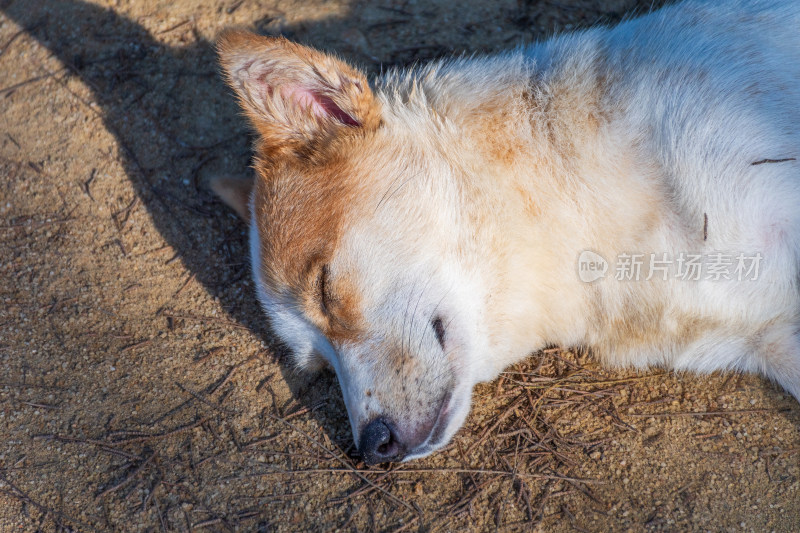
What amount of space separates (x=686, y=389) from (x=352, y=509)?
1.57 m

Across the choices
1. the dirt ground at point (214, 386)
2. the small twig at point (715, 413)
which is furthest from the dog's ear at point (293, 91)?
the small twig at point (715, 413)

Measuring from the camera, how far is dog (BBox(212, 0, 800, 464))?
254 cm

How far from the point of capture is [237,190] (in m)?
3.39

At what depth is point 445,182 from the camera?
2.70 m

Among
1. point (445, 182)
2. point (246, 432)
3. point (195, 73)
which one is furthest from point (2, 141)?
point (445, 182)

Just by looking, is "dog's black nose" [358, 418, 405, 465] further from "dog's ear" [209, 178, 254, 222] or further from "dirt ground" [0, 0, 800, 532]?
"dog's ear" [209, 178, 254, 222]

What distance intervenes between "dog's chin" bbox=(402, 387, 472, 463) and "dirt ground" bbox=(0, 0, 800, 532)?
0.29m

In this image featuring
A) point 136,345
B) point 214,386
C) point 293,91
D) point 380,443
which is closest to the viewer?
point 380,443

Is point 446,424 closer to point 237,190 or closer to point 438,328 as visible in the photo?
point 438,328

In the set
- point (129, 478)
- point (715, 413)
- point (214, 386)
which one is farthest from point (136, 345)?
point (715, 413)

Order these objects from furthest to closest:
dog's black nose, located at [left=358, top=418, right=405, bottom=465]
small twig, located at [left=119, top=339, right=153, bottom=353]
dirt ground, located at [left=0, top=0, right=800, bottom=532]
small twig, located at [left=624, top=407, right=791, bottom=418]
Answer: small twig, located at [left=119, top=339, right=153, bottom=353]
small twig, located at [left=624, top=407, right=791, bottom=418]
dirt ground, located at [left=0, top=0, right=800, bottom=532]
dog's black nose, located at [left=358, top=418, right=405, bottom=465]

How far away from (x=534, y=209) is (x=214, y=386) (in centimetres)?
172

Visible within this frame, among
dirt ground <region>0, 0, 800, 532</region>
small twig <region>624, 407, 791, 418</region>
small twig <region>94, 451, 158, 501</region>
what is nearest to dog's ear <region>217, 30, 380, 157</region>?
dirt ground <region>0, 0, 800, 532</region>

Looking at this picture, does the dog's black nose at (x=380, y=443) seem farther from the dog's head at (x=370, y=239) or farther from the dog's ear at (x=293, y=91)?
the dog's ear at (x=293, y=91)
